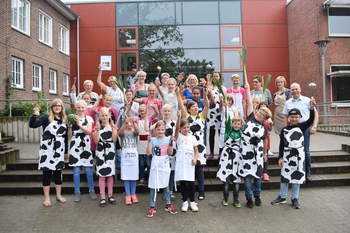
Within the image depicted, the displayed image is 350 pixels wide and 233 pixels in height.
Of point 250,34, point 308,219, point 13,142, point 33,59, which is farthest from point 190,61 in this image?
point 308,219

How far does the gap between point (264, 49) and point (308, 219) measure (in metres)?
15.5

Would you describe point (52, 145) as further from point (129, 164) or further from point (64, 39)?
point (64, 39)

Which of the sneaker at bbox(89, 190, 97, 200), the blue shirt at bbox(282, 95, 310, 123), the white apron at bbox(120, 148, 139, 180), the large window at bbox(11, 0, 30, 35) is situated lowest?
the sneaker at bbox(89, 190, 97, 200)

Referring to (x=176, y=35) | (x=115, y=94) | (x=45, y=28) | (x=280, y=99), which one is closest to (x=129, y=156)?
(x=115, y=94)

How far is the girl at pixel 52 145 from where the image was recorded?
187 inches

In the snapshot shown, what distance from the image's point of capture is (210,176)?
5.79 meters

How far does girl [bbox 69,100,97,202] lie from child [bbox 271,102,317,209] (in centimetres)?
331

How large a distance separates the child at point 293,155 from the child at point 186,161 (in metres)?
1.48

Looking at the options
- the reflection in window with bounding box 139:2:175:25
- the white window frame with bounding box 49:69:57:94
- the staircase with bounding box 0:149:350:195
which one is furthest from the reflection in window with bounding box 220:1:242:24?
the staircase with bounding box 0:149:350:195

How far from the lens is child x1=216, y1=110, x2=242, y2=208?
4586mm

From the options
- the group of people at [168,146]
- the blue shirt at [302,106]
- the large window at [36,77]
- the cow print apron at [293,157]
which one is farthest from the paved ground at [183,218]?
the large window at [36,77]

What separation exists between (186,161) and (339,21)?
646 inches

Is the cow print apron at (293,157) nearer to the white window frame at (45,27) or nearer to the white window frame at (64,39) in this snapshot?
the white window frame at (45,27)

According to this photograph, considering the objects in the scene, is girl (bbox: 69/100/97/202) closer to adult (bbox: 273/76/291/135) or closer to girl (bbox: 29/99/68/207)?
girl (bbox: 29/99/68/207)
